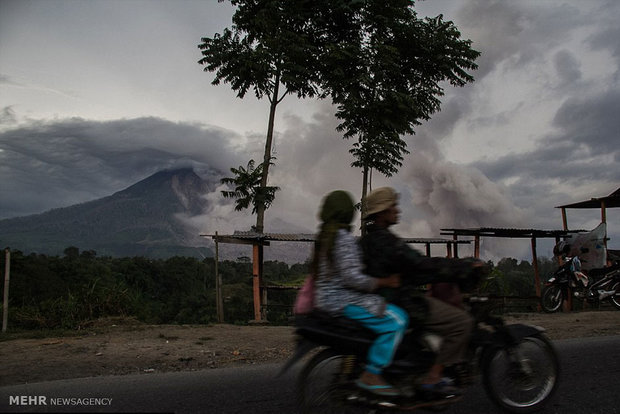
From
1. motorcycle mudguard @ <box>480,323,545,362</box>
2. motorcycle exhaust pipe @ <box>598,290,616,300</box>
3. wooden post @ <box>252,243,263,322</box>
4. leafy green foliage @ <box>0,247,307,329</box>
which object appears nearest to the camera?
motorcycle mudguard @ <box>480,323,545,362</box>

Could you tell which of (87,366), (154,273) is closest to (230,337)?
(87,366)

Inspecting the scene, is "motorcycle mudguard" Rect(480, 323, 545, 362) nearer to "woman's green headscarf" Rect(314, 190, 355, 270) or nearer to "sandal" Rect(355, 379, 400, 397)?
"sandal" Rect(355, 379, 400, 397)

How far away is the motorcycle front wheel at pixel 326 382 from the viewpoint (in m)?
3.15

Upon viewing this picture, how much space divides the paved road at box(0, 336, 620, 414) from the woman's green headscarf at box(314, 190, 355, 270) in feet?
5.32

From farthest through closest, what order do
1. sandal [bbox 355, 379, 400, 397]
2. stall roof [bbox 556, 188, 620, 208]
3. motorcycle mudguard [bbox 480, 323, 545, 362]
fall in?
stall roof [bbox 556, 188, 620, 208]
motorcycle mudguard [bbox 480, 323, 545, 362]
sandal [bbox 355, 379, 400, 397]

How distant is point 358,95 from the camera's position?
62.5 ft

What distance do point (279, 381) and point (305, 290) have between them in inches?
84.2

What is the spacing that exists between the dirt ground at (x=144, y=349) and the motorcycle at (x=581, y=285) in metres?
2.80

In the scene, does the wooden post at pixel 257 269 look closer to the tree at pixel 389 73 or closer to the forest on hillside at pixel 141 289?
the forest on hillside at pixel 141 289

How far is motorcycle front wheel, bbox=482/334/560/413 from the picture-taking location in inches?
→ 141

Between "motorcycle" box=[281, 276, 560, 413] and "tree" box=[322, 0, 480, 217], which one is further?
"tree" box=[322, 0, 480, 217]

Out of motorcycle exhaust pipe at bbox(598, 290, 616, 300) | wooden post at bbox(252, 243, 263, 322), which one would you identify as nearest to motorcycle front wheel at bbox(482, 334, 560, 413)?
motorcycle exhaust pipe at bbox(598, 290, 616, 300)

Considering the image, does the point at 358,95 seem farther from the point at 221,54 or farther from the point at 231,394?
the point at 231,394

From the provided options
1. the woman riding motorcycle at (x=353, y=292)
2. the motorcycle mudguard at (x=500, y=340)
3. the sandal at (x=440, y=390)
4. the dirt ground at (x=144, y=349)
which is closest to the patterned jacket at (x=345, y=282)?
the woman riding motorcycle at (x=353, y=292)
